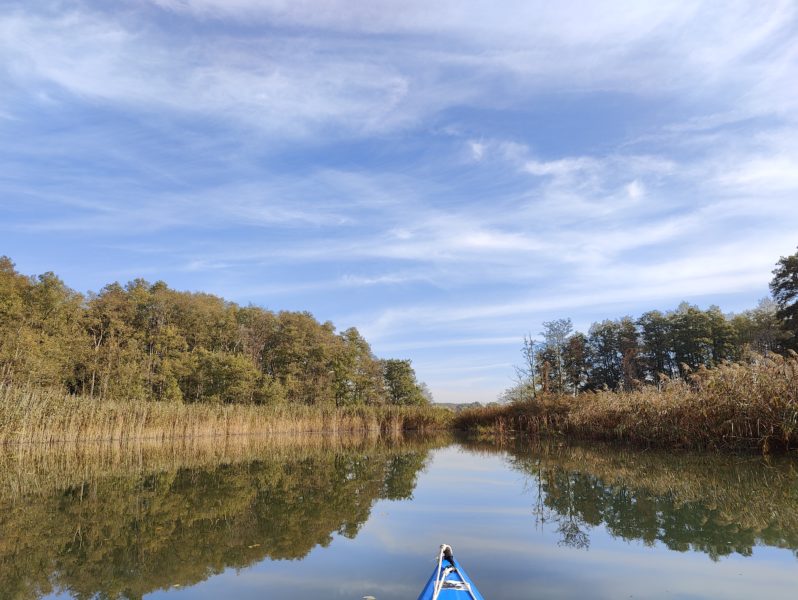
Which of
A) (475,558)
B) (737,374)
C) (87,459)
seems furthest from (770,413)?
(87,459)

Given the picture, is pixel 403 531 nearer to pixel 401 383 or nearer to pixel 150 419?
pixel 150 419

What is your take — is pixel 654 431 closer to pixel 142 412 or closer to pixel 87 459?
pixel 87 459

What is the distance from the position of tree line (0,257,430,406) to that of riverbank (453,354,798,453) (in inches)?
743

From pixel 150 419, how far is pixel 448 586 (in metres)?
17.7

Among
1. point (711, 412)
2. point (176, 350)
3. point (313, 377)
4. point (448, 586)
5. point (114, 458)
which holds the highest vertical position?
point (176, 350)

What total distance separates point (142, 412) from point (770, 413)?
1757cm

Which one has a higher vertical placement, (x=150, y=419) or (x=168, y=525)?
Result: (x=150, y=419)

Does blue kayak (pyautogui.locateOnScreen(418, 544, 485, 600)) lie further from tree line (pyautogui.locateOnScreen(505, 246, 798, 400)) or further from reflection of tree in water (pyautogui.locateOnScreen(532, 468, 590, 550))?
tree line (pyautogui.locateOnScreen(505, 246, 798, 400))

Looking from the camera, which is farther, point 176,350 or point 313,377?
point 313,377

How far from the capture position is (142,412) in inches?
691

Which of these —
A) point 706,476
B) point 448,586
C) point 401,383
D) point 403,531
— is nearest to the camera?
point 448,586

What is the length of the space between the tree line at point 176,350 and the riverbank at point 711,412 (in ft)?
61.9

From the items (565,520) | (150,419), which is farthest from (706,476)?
(150,419)

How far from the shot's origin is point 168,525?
5.67 m
